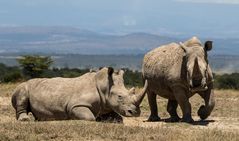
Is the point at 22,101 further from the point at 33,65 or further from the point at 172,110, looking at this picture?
the point at 33,65

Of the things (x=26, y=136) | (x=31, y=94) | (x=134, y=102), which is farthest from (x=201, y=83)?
(x=26, y=136)

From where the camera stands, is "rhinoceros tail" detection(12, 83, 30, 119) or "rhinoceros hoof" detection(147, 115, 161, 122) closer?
"rhinoceros tail" detection(12, 83, 30, 119)

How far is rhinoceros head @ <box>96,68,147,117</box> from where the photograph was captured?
17.0 meters

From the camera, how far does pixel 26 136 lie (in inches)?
526

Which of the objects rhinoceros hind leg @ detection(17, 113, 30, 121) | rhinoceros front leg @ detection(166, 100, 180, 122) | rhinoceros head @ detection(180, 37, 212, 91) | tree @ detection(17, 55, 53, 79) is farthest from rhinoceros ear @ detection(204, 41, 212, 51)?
tree @ detection(17, 55, 53, 79)

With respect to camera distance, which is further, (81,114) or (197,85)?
(197,85)

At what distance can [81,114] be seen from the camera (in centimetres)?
1723

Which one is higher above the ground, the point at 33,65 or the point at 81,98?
the point at 81,98

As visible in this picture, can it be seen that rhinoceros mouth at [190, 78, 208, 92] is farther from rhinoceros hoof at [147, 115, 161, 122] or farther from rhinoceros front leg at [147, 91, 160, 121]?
rhinoceros front leg at [147, 91, 160, 121]

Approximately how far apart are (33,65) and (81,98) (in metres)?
46.1

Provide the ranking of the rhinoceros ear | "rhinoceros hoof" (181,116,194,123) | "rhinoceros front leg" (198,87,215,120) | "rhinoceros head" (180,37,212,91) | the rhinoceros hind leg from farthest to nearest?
"rhinoceros front leg" (198,87,215,120)
"rhinoceros hoof" (181,116,194,123)
the rhinoceros ear
"rhinoceros head" (180,37,212,91)
the rhinoceros hind leg

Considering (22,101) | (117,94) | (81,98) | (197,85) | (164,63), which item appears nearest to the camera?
(117,94)

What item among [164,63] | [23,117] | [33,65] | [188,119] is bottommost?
[33,65]

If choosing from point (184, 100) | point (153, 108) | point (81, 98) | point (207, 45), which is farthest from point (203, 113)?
point (81, 98)
